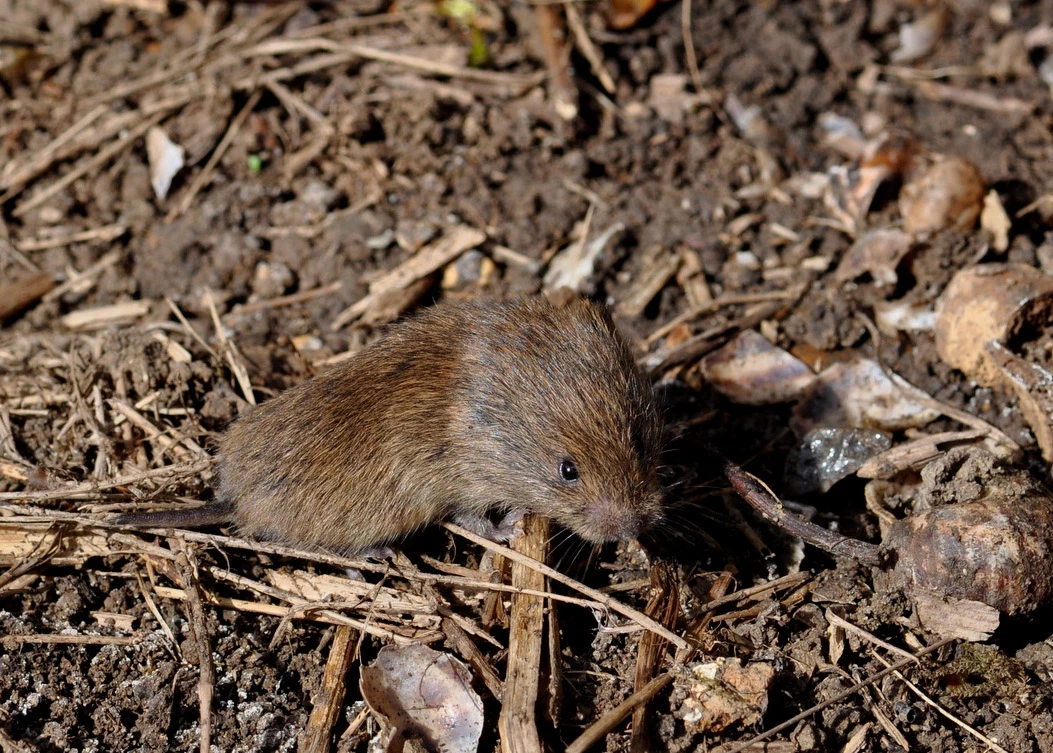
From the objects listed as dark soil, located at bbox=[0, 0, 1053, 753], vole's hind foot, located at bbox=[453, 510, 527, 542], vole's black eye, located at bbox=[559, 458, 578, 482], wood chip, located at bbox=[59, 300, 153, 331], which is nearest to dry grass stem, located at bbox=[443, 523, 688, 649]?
vole's hind foot, located at bbox=[453, 510, 527, 542]

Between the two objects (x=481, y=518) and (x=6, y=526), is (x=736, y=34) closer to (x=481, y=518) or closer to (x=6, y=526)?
(x=481, y=518)

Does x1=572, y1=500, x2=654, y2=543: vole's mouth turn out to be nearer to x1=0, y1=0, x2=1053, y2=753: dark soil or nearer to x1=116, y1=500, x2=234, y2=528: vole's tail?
x1=0, y1=0, x2=1053, y2=753: dark soil

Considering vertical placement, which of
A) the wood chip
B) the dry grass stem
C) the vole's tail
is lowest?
the dry grass stem

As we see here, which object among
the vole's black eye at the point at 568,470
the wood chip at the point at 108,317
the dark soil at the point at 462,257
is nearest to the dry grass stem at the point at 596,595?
the dark soil at the point at 462,257

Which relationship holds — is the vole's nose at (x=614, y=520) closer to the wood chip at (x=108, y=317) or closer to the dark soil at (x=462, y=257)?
the dark soil at (x=462, y=257)

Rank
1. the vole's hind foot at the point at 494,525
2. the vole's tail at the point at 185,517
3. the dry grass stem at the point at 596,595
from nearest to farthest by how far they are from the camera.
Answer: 1. the dry grass stem at the point at 596,595
2. the vole's tail at the point at 185,517
3. the vole's hind foot at the point at 494,525

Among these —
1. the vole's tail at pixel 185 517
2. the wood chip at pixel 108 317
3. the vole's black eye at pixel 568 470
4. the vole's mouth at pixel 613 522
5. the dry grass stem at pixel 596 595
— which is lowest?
the dry grass stem at pixel 596 595

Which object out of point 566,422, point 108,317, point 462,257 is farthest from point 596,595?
point 108,317

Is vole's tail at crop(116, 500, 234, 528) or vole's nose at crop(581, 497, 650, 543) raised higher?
vole's tail at crop(116, 500, 234, 528)
